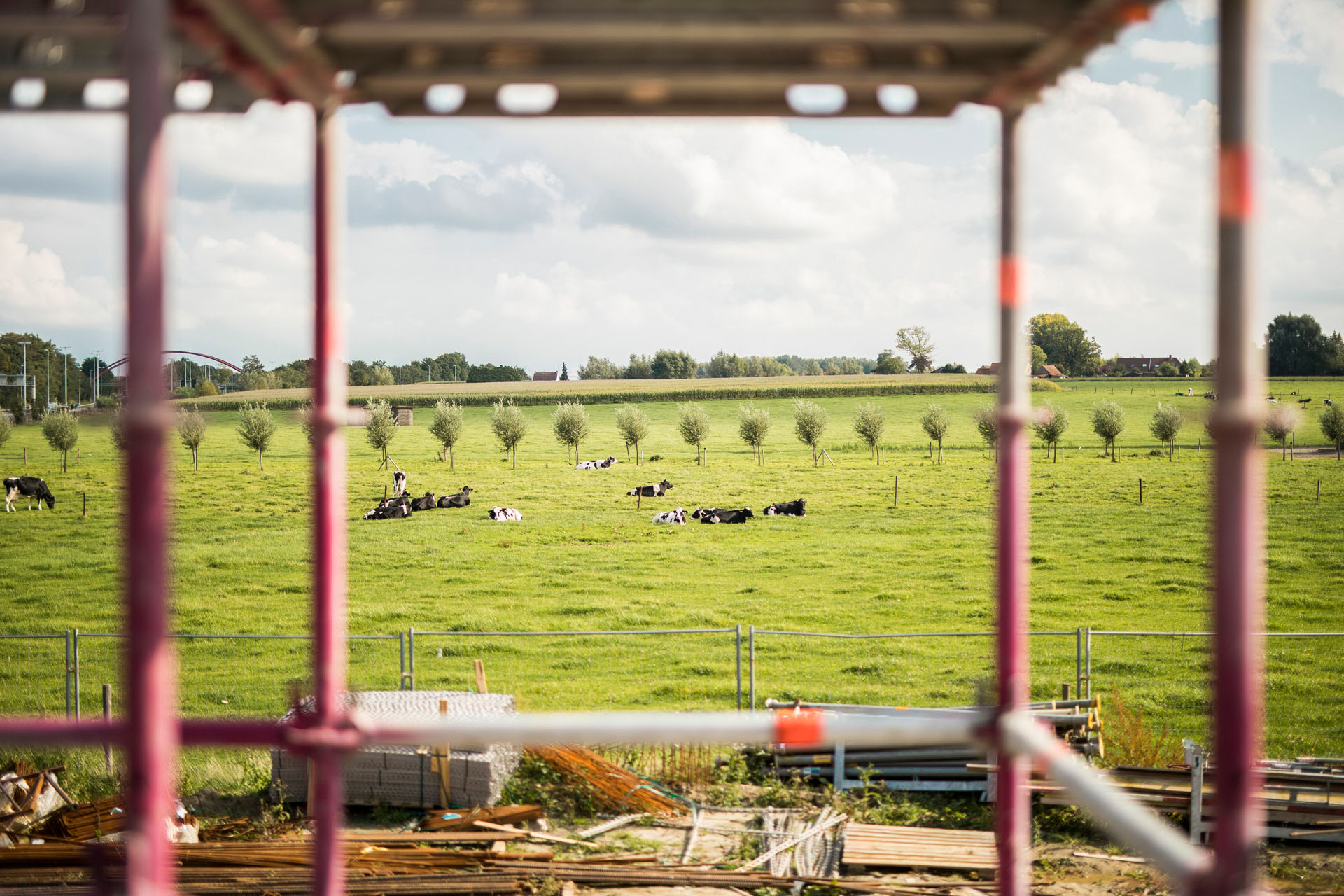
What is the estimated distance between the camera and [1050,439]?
205 ft

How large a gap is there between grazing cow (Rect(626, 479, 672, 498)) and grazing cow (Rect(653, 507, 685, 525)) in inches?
192

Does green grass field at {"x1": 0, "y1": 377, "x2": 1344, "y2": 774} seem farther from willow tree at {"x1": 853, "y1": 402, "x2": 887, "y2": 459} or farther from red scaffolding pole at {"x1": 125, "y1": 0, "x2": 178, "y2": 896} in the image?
red scaffolding pole at {"x1": 125, "y1": 0, "x2": 178, "y2": 896}

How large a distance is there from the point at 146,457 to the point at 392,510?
148ft

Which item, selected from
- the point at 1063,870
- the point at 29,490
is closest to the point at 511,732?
the point at 1063,870

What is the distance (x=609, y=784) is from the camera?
14.3 metres

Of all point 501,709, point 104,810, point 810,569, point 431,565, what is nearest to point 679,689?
point 501,709

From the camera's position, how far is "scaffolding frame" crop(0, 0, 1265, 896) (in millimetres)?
2688

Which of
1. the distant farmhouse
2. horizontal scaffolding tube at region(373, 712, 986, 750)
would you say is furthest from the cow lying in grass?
the distant farmhouse

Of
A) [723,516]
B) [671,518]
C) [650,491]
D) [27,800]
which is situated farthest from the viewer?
[650,491]

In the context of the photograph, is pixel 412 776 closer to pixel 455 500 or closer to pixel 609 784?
pixel 609 784

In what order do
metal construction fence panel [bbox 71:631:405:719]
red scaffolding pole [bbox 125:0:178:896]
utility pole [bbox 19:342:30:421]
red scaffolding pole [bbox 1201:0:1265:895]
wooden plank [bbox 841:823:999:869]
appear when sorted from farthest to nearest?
utility pole [bbox 19:342:30:421] < metal construction fence panel [bbox 71:631:405:719] < wooden plank [bbox 841:823:999:869] < red scaffolding pole [bbox 125:0:178:896] < red scaffolding pole [bbox 1201:0:1265:895]

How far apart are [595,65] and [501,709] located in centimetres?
1190

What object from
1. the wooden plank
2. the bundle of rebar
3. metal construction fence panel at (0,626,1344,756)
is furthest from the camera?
metal construction fence panel at (0,626,1344,756)

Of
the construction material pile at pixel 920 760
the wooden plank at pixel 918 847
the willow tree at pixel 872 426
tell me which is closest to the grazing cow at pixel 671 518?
the willow tree at pixel 872 426
